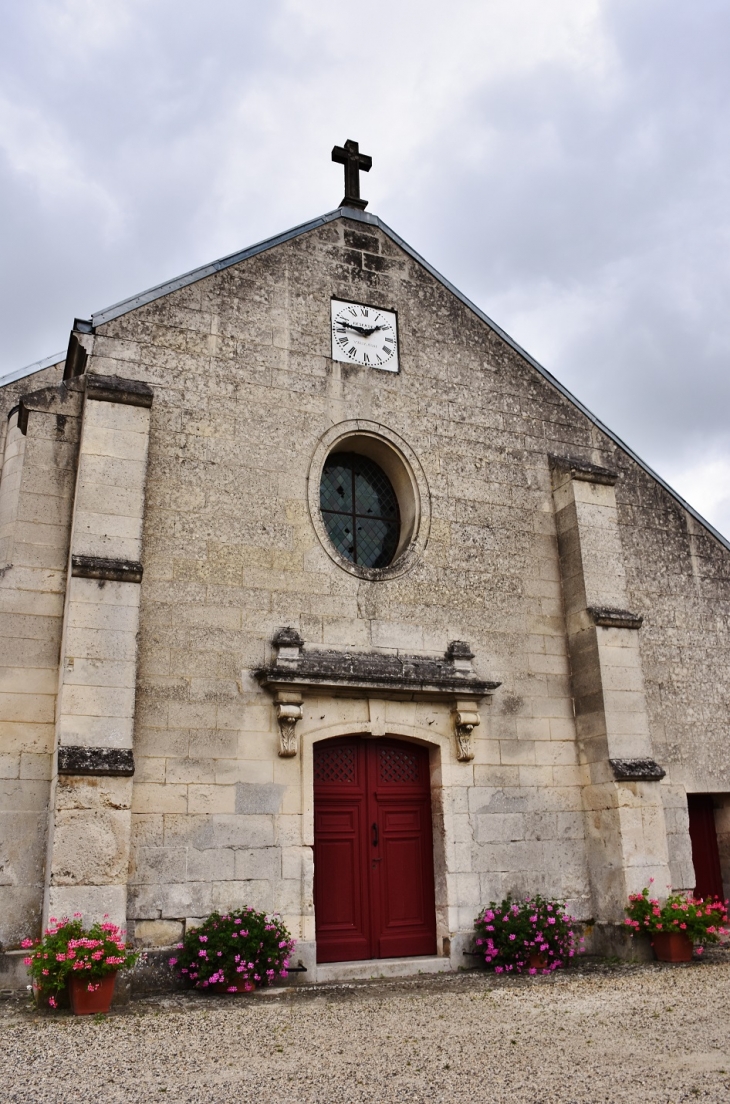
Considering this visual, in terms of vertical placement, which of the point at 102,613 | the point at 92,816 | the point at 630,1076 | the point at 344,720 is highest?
the point at 102,613

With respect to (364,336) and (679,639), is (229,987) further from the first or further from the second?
(364,336)

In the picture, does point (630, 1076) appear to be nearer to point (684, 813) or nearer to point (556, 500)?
point (684, 813)

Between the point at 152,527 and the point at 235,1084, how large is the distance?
4680 millimetres

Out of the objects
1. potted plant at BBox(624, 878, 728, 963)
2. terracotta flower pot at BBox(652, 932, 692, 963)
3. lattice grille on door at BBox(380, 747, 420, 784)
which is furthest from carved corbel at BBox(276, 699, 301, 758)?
terracotta flower pot at BBox(652, 932, 692, 963)

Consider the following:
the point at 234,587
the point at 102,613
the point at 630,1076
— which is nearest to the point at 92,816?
the point at 102,613

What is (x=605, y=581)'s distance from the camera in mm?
9484

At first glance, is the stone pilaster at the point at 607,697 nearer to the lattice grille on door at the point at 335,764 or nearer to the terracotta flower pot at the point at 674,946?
the terracotta flower pot at the point at 674,946

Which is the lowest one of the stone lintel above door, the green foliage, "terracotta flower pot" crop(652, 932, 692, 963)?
"terracotta flower pot" crop(652, 932, 692, 963)

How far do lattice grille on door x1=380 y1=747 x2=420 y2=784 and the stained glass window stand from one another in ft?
6.19

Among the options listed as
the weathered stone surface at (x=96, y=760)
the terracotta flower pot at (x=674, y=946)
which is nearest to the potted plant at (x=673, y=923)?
the terracotta flower pot at (x=674, y=946)

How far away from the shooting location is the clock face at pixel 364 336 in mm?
9484

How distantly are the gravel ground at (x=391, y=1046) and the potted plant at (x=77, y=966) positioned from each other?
0.18 meters

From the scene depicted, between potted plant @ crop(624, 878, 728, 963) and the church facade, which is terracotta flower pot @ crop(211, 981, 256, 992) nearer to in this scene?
the church facade

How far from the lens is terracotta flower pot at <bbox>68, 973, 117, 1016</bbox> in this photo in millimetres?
6168
